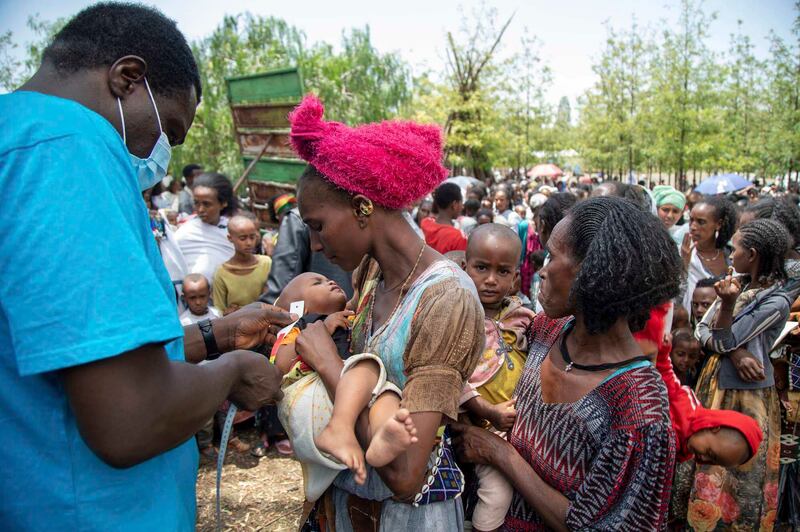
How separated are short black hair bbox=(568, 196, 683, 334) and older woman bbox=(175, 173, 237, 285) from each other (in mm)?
4265

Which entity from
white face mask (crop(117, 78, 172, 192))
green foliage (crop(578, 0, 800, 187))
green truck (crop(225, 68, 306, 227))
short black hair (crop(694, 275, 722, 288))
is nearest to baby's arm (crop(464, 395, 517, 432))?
white face mask (crop(117, 78, 172, 192))

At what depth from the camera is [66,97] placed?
123 centimetres

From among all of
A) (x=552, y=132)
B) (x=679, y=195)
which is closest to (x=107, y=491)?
(x=679, y=195)

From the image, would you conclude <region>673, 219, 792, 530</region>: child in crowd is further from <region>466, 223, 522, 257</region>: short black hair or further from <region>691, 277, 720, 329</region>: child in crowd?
<region>466, 223, 522, 257</region>: short black hair

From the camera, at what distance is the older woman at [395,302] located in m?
1.52

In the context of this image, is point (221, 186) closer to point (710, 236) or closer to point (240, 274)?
point (240, 274)

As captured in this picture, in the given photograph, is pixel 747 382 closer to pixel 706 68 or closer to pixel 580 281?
pixel 580 281

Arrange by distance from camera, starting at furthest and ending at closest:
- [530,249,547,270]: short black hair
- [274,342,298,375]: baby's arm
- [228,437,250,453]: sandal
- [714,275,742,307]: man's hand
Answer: [530,249,547,270]: short black hair < [228,437,250,453]: sandal < [714,275,742,307]: man's hand < [274,342,298,375]: baby's arm

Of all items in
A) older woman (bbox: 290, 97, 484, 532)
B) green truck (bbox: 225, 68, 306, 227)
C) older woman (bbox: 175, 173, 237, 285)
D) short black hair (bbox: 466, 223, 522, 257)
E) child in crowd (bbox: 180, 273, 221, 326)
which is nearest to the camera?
older woman (bbox: 290, 97, 484, 532)

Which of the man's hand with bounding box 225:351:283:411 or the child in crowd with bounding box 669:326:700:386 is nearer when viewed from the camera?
the man's hand with bounding box 225:351:283:411

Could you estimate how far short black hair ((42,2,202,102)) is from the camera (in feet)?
4.16

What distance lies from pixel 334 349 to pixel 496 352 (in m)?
0.88

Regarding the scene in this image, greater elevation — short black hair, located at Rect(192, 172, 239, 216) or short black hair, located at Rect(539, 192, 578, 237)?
short black hair, located at Rect(192, 172, 239, 216)

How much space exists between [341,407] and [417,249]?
601 mm
